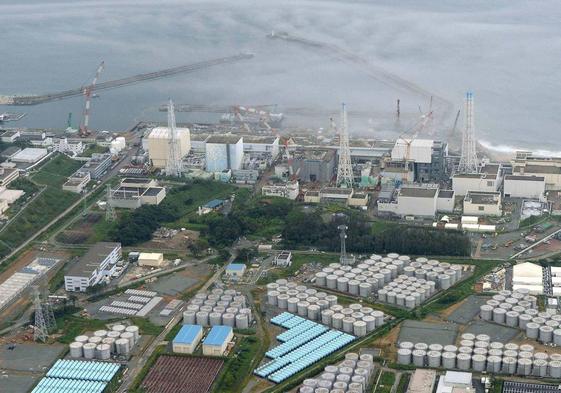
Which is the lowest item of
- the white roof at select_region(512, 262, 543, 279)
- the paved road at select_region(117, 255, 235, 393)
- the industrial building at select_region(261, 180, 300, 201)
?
the paved road at select_region(117, 255, 235, 393)

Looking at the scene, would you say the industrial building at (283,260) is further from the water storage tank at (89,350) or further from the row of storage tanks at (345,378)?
the water storage tank at (89,350)

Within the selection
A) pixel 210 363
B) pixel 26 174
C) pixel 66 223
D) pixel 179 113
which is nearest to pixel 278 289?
pixel 210 363

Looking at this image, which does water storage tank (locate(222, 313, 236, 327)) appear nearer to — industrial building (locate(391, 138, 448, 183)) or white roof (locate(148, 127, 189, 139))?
industrial building (locate(391, 138, 448, 183))

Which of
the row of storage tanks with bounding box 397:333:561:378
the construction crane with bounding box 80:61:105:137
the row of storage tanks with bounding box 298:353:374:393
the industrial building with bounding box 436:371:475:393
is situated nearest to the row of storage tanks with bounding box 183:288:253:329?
the row of storage tanks with bounding box 298:353:374:393

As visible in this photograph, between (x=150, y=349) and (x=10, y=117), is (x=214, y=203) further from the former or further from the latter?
(x=10, y=117)

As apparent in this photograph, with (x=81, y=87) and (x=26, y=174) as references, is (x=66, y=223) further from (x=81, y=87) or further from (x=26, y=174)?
(x=81, y=87)

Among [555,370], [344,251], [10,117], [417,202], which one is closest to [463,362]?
[555,370]
